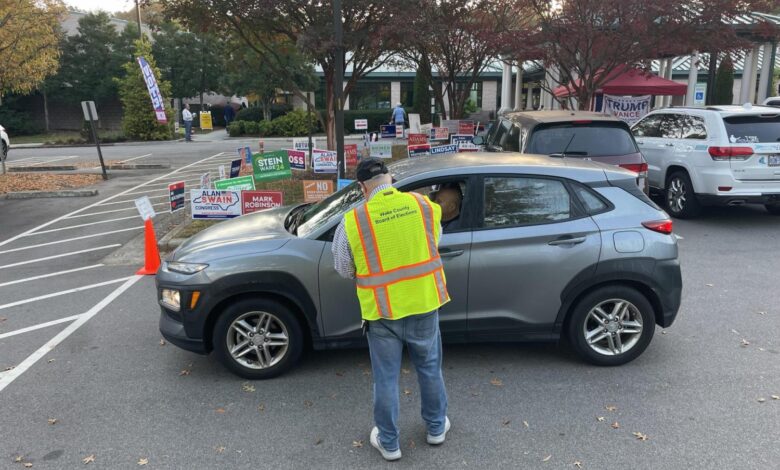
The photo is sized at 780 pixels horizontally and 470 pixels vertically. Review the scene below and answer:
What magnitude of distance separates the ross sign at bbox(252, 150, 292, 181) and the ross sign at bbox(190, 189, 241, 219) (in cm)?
192

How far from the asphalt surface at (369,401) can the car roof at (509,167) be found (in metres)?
1.47

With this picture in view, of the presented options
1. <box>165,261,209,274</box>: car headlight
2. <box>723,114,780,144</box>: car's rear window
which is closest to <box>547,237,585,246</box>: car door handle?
<box>165,261,209,274</box>: car headlight

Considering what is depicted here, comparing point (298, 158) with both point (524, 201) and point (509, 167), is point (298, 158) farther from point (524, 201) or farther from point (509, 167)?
point (524, 201)

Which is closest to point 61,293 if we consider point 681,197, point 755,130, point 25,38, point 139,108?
point 681,197

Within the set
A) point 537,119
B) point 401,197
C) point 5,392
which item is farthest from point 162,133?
point 401,197

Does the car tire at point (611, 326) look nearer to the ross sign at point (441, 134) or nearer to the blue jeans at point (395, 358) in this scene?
the blue jeans at point (395, 358)

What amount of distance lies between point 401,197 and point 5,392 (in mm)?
3464

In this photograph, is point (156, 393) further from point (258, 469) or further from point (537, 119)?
point (537, 119)

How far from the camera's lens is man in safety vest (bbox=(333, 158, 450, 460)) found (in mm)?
3312

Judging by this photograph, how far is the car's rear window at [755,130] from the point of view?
29.5 ft

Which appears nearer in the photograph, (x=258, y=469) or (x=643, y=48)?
(x=258, y=469)

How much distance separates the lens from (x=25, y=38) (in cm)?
1677

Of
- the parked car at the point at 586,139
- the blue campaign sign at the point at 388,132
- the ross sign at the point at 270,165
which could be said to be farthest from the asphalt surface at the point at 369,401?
the blue campaign sign at the point at 388,132

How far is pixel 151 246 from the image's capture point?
796cm
